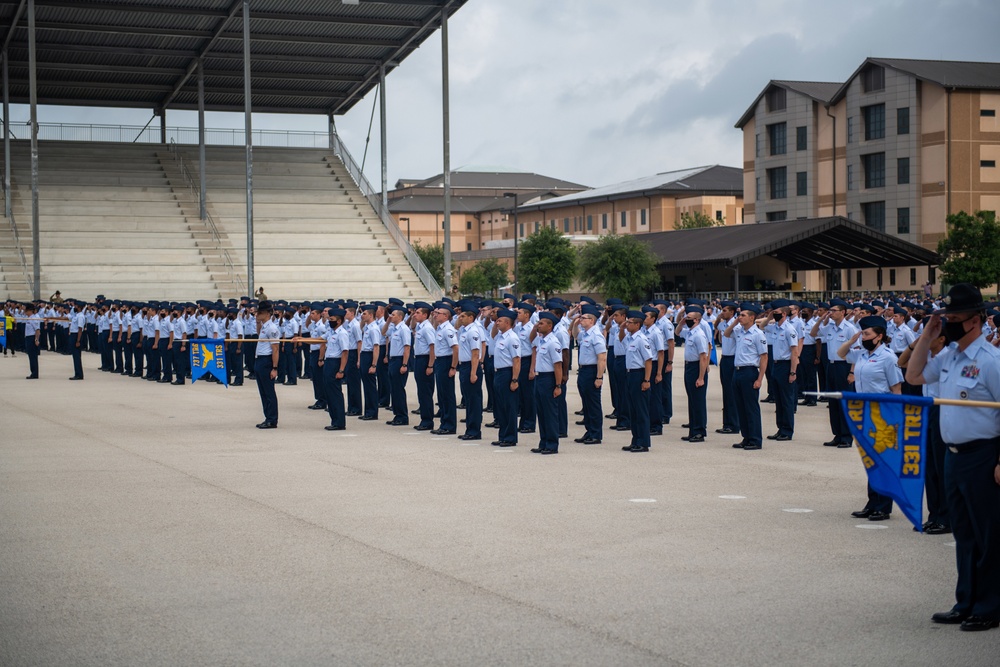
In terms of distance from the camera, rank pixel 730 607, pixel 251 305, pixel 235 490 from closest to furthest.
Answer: pixel 730 607, pixel 235 490, pixel 251 305

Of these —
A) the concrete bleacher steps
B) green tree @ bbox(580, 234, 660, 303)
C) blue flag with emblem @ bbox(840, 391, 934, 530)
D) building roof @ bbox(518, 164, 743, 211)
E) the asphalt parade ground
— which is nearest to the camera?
the asphalt parade ground

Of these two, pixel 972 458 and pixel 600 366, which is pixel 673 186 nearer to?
pixel 600 366

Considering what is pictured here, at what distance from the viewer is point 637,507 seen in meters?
10.5

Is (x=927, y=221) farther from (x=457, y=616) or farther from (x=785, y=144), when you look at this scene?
(x=457, y=616)

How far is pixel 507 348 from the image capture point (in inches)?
620

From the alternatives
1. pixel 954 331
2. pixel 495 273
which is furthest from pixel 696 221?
pixel 954 331

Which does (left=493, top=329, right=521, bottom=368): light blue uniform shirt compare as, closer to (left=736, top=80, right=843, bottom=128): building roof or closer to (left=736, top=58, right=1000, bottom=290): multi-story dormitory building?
(left=736, top=58, right=1000, bottom=290): multi-story dormitory building

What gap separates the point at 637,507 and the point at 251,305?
20396 mm

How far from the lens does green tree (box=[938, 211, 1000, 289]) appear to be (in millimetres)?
50969

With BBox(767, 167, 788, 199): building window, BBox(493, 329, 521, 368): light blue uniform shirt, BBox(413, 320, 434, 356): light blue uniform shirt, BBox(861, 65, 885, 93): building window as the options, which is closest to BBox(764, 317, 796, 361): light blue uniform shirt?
BBox(493, 329, 521, 368): light blue uniform shirt

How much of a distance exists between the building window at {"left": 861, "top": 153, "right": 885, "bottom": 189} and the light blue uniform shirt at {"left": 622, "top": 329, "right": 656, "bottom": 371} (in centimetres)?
5770

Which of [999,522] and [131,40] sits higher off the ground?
[131,40]

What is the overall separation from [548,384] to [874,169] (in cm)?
5971

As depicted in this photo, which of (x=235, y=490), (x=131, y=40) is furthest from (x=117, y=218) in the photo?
(x=235, y=490)
